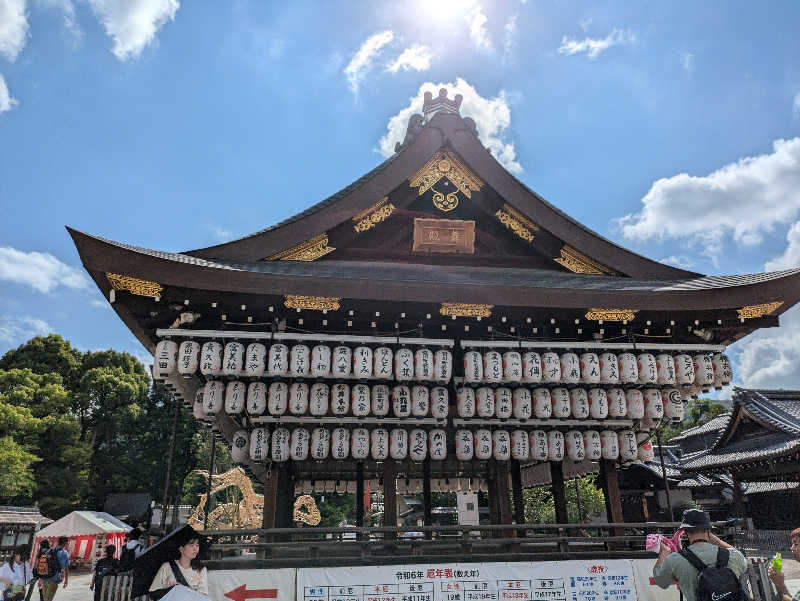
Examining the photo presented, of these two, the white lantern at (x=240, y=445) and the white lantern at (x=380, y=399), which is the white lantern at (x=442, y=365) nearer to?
the white lantern at (x=380, y=399)

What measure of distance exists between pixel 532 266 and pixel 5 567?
12.4 metres

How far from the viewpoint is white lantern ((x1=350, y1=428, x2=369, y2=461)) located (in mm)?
9336

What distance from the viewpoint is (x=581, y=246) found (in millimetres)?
10883

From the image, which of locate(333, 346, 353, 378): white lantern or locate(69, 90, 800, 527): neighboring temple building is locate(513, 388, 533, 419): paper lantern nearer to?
locate(69, 90, 800, 527): neighboring temple building

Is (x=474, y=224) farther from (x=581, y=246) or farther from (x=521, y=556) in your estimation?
(x=521, y=556)

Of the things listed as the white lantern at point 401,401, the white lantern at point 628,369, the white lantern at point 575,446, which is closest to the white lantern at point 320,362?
the white lantern at point 401,401

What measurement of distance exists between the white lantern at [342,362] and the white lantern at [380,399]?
2.14 ft

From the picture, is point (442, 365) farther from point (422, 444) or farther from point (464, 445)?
point (464, 445)

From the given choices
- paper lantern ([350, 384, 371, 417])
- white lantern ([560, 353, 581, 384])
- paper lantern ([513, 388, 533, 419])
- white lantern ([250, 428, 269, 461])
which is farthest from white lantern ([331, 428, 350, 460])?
white lantern ([560, 353, 581, 384])

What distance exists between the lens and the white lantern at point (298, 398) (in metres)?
8.81

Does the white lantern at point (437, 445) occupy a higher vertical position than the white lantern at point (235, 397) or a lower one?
lower

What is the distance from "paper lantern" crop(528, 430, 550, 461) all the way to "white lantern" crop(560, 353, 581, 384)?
4.48ft

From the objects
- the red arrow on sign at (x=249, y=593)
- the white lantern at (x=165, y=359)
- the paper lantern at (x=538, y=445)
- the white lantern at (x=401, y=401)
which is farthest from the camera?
the paper lantern at (x=538, y=445)

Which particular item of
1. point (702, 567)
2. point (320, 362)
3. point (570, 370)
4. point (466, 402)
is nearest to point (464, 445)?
point (466, 402)
